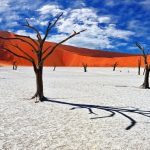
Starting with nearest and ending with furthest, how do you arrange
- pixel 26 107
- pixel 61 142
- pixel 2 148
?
pixel 2 148 → pixel 61 142 → pixel 26 107

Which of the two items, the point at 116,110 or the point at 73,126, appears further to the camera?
the point at 116,110

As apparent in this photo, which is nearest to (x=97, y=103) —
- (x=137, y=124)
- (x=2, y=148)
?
(x=137, y=124)

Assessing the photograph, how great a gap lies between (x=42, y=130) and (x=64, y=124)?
114 centimetres

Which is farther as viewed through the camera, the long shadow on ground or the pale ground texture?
the long shadow on ground

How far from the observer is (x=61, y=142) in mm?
9016

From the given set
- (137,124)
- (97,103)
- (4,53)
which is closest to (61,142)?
(137,124)

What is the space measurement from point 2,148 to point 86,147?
2.06 meters

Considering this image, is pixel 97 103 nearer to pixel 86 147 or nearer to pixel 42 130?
pixel 42 130

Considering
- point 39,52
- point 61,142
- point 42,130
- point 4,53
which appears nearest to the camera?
point 61,142

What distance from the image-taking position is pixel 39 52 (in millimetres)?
17719

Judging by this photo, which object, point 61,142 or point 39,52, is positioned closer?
point 61,142

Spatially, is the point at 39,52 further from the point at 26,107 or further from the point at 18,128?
the point at 18,128

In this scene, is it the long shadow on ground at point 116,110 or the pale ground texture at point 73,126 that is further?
the long shadow on ground at point 116,110

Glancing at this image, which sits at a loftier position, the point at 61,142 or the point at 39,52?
the point at 39,52
